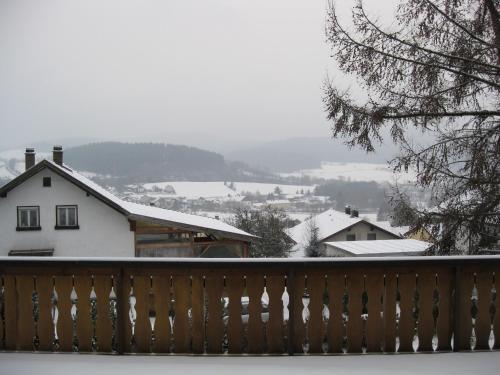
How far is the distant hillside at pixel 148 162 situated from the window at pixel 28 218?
3.58 meters

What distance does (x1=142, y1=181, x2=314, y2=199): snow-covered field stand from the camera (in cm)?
3756

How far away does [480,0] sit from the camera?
20.2ft

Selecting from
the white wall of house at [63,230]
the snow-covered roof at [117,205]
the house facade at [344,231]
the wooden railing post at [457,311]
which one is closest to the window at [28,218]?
the white wall of house at [63,230]

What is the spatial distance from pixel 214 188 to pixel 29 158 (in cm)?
2505

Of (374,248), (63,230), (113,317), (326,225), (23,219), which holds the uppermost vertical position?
(113,317)

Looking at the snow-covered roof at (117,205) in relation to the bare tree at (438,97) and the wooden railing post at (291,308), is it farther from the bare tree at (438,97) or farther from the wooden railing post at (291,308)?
the wooden railing post at (291,308)

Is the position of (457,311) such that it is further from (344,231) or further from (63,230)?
(344,231)

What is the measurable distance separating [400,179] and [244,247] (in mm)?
16793

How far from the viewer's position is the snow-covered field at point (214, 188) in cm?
3756

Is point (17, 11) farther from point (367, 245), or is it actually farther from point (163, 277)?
point (367, 245)

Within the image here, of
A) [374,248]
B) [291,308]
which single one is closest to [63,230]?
[374,248]

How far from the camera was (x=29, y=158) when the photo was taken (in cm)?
2433

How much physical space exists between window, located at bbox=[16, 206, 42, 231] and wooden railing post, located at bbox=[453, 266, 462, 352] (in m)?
22.0

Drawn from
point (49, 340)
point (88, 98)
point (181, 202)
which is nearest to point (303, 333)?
point (49, 340)
